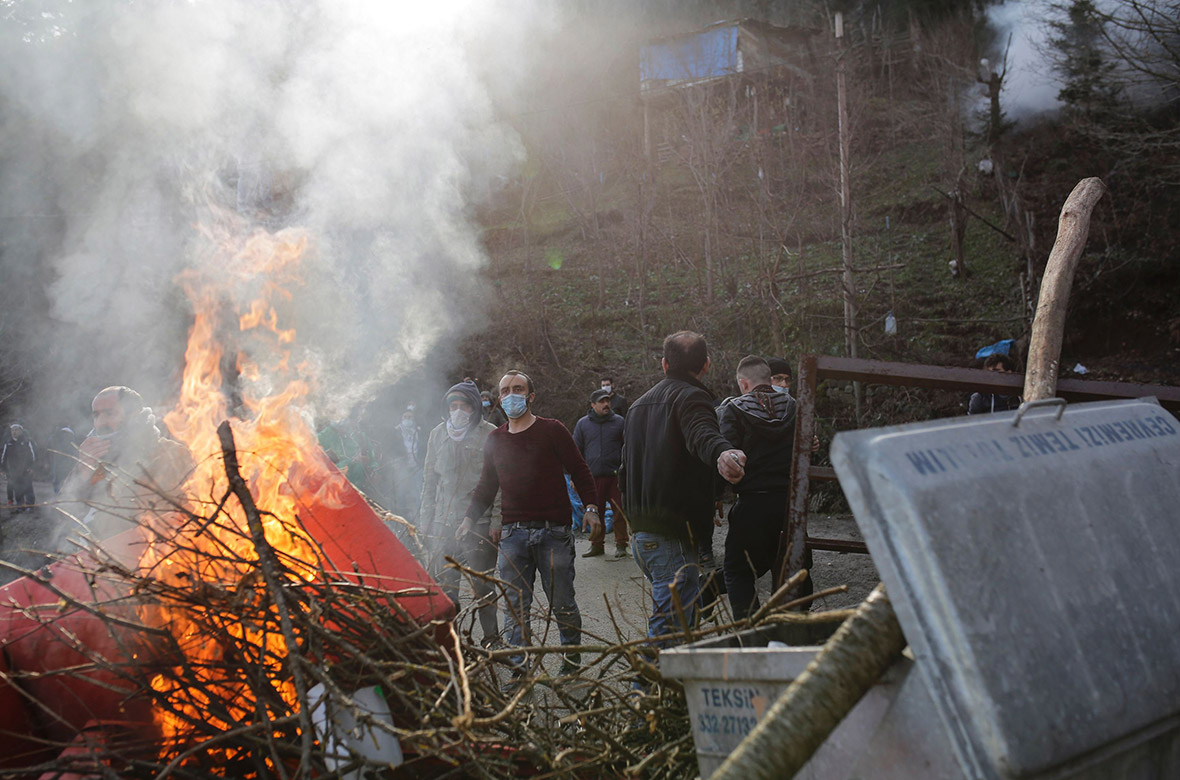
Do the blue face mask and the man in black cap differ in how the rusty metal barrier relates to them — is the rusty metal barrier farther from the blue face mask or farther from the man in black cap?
the man in black cap

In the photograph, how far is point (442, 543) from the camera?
232 inches

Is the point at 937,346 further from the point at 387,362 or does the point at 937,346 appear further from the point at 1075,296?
the point at 387,362

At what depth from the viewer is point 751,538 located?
4.70m

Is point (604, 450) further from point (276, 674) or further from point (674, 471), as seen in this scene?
point (276, 674)

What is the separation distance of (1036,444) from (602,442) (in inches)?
292

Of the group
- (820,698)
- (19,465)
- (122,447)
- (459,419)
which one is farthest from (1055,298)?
(19,465)

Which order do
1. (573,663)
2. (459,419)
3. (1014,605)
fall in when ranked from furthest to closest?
(459,419)
(573,663)
(1014,605)

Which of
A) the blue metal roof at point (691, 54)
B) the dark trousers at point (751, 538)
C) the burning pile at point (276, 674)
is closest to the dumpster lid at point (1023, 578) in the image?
the burning pile at point (276, 674)

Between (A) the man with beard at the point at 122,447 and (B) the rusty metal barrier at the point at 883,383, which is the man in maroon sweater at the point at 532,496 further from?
(A) the man with beard at the point at 122,447

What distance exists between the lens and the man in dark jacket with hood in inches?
183

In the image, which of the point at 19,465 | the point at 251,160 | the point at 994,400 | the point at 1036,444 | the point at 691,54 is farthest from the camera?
the point at 691,54

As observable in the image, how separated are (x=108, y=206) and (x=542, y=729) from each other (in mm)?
16974

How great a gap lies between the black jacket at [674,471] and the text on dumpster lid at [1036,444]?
7.68 feet

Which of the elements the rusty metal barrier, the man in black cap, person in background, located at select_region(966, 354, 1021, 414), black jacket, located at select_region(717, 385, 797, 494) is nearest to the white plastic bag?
the rusty metal barrier
